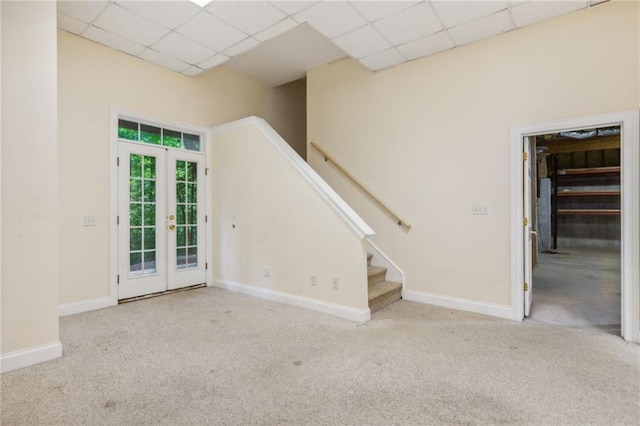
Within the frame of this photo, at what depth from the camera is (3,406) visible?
1.82 meters

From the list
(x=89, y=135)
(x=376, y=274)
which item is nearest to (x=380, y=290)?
(x=376, y=274)

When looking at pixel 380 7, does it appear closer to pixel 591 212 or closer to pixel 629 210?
pixel 629 210

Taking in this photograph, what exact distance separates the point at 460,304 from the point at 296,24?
11.6 feet

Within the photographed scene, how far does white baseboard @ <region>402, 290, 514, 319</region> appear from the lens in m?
3.36

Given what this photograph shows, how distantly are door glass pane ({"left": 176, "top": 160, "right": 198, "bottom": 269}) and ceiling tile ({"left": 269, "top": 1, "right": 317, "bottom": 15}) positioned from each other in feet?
8.26

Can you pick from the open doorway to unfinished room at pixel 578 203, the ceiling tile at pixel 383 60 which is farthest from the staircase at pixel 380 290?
the open doorway to unfinished room at pixel 578 203

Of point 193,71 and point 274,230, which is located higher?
point 193,71

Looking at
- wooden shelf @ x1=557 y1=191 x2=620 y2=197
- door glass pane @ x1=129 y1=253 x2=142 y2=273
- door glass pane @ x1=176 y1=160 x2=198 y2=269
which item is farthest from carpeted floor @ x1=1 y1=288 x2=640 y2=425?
wooden shelf @ x1=557 y1=191 x2=620 y2=197

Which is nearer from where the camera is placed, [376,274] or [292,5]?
[292,5]

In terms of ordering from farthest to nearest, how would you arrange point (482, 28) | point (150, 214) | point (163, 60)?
point (150, 214), point (163, 60), point (482, 28)

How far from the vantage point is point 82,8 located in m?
3.02

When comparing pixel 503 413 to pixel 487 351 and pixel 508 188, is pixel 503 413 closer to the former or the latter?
pixel 487 351

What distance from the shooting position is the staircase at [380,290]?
11.6 ft

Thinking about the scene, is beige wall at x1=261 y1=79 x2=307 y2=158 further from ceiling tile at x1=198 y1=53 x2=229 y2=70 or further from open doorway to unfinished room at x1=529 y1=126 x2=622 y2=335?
open doorway to unfinished room at x1=529 y1=126 x2=622 y2=335
